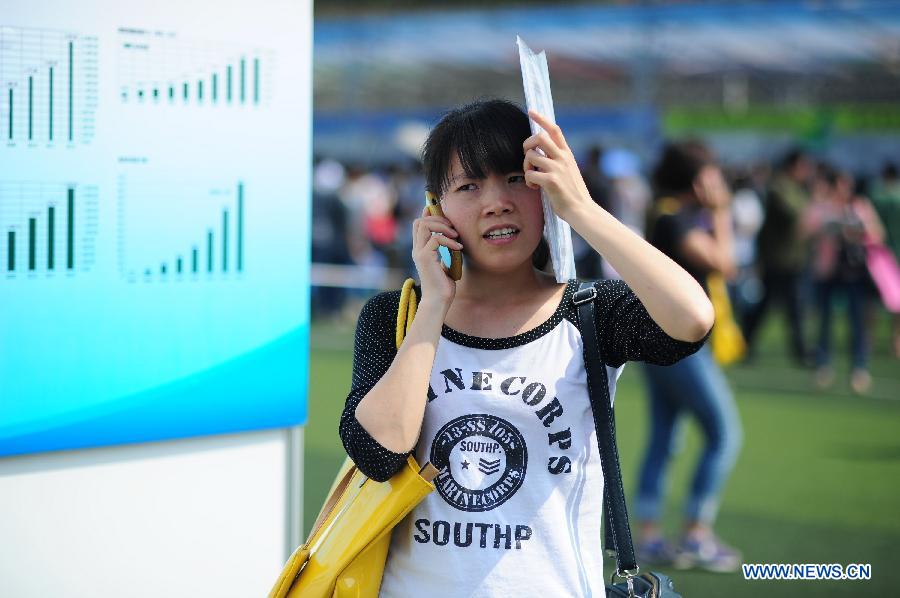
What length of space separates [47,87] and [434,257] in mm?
1573

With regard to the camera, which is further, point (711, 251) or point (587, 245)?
point (587, 245)

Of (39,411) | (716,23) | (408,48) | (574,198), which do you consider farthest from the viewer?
(408,48)

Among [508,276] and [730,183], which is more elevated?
[730,183]

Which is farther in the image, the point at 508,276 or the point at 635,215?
the point at 635,215

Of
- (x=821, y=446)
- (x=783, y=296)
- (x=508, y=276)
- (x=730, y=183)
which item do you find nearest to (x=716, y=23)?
(x=730, y=183)

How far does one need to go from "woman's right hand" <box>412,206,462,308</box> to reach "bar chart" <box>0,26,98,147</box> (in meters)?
1.49

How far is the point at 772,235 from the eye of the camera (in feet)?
37.7

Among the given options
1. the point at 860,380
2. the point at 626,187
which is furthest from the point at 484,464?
the point at 626,187

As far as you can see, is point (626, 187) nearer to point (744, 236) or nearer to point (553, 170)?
point (744, 236)

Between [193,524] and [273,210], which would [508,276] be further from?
[193,524]

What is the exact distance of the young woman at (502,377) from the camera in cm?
190

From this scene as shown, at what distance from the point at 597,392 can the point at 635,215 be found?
13.3 meters

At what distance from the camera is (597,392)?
200 centimetres

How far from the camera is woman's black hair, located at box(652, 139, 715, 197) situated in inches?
210
